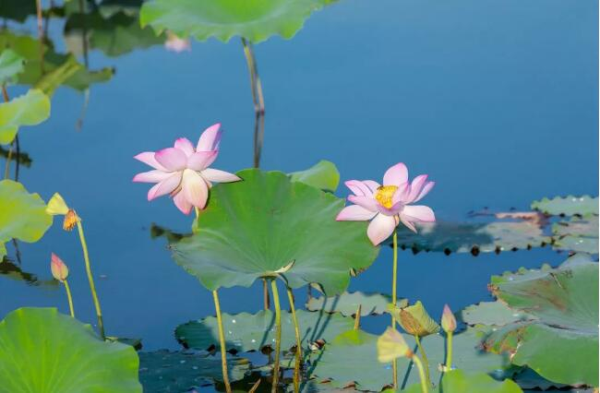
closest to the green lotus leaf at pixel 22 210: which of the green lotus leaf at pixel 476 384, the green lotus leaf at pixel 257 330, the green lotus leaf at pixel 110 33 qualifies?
the green lotus leaf at pixel 257 330

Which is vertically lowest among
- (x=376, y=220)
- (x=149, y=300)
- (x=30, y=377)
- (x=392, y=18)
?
(x=149, y=300)

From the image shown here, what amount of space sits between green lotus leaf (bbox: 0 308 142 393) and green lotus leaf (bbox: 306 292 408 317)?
0.65m

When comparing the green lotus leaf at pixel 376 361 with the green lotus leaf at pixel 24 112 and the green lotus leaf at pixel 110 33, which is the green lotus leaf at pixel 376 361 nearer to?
the green lotus leaf at pixel 24 112

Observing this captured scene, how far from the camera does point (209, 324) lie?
6.12 feet

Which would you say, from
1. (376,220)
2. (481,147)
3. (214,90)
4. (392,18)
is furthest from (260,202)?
(392,18)

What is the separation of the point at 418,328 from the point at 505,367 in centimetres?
42

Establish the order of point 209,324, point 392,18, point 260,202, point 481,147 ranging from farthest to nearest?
point 392,18, point 481,147, point 209,324, point 260,202

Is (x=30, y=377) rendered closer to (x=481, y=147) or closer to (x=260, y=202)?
(x=260, y=202)

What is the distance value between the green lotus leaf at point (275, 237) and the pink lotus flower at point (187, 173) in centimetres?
4

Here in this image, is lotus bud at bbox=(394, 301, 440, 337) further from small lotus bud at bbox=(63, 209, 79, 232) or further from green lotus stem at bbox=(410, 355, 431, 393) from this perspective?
small lotus bud at bbox=(63, 209, 79, 232)

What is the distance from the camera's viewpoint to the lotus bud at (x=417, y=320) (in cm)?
122

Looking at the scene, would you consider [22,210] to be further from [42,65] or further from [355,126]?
[42,65]

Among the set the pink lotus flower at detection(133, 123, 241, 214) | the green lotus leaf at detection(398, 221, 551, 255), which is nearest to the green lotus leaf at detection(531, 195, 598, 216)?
the green lotus leaf at detection(398, 221, 551, 255)

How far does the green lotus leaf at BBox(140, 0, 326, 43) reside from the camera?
247 cm
